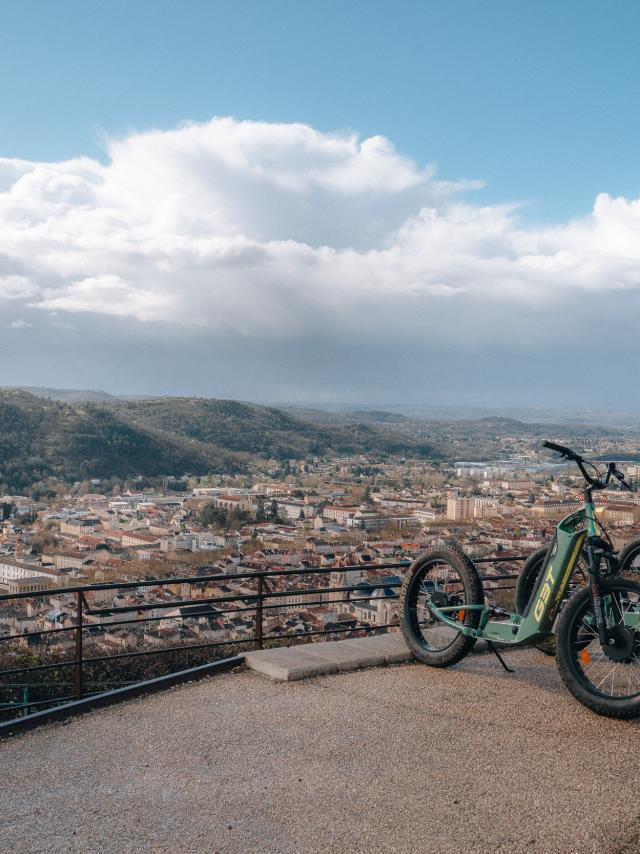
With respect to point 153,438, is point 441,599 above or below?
below

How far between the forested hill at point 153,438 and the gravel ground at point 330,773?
3632 cm

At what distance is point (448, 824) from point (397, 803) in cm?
29

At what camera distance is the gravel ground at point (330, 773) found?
347 cm

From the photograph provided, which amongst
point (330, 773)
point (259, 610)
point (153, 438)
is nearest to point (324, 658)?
point (259, 610)

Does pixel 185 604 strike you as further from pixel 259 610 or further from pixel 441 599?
pixel 441 599

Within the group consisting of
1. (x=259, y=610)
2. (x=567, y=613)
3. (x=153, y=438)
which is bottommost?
(x=259, y=610)

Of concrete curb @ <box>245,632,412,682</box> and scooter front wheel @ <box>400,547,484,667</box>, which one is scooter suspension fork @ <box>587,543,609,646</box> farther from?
concrete curb @ <box>245,632,412,682</box>

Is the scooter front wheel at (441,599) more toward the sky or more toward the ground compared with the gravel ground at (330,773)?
more toward the sky

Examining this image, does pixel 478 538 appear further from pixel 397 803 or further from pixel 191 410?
pixel 191 410

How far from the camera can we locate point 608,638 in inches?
195

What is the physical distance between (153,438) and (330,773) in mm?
50498

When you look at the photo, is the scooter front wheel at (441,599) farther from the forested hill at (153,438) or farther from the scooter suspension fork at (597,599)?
the forested hill at (153,438)

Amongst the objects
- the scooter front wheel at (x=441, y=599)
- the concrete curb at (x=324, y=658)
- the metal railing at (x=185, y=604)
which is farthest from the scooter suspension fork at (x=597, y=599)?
the concrete curb at (x=324, y=658)

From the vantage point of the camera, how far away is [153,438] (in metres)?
53.3
